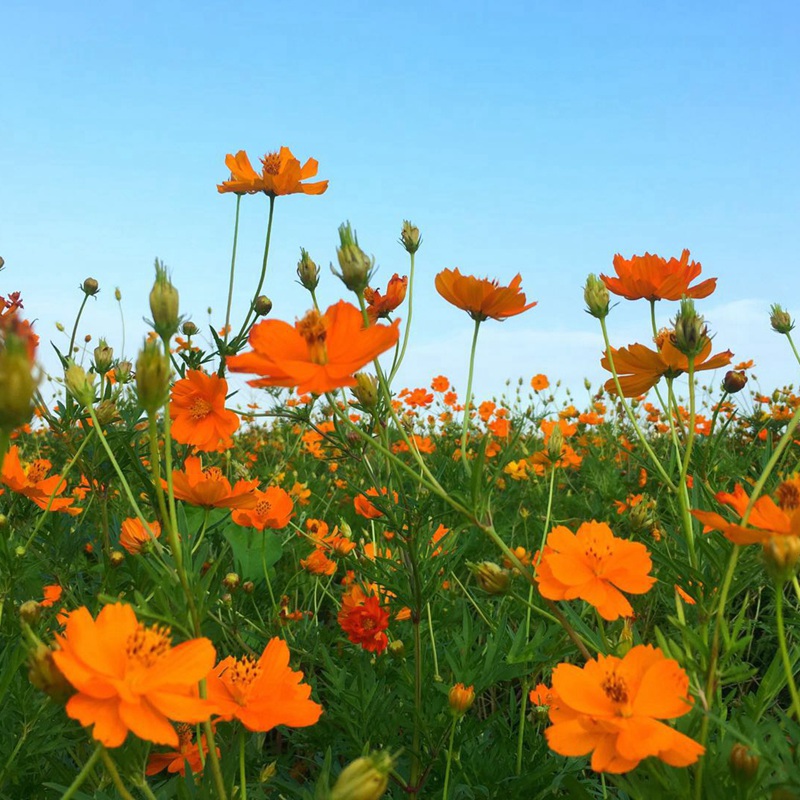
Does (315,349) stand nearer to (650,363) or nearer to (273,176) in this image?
(650,363)

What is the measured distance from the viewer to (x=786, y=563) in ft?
2.09

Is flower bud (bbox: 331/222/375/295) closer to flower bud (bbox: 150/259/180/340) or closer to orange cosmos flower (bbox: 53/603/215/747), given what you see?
flower bud (bbox: 150/259/180/340)

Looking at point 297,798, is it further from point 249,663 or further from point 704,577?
point 704,577

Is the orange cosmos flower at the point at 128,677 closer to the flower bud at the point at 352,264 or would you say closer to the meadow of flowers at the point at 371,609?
the meadow of flowers at the point at 371,609

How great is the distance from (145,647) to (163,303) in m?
0.34

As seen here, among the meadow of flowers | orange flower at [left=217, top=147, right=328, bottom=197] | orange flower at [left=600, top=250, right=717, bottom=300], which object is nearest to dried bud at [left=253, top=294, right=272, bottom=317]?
the meadow of flowers

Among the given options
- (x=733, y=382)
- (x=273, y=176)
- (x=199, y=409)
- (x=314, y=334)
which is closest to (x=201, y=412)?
(x=199, y=409)

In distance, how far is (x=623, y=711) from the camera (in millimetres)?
645

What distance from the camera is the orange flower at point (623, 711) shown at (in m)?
0.61

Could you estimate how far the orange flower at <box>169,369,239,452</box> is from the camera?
1084 mm

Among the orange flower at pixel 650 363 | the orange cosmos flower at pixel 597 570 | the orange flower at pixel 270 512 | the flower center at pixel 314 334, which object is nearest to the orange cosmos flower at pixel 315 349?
the flower center at pixel 314 334

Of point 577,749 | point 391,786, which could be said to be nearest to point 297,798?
point 391,786

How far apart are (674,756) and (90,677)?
49cm

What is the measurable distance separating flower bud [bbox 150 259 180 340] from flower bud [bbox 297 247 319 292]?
576 millimetres
